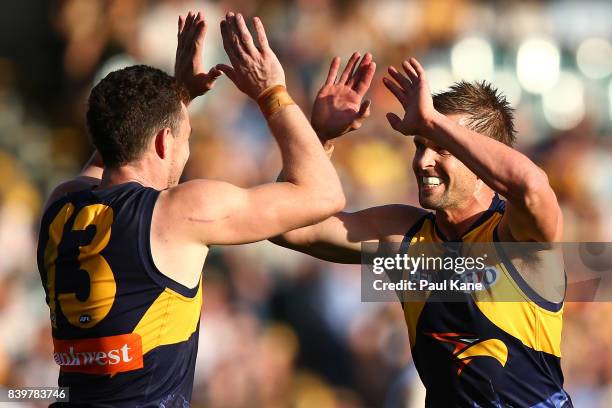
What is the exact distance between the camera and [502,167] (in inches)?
149

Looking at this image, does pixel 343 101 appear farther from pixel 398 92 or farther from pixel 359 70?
pixel 398 92

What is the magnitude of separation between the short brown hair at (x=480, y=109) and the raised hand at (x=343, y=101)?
388 mm

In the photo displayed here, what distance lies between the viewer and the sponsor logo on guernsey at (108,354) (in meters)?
3.49

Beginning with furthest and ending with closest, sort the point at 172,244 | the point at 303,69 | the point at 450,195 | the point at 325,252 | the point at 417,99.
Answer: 1. the point at 303,69
2. the point at 325,252
3. the point at 450,195
4. the point at 417,99
5. the point at 172,244

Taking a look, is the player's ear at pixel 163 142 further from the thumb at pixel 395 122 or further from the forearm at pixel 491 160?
the forearm at pixel 491 160

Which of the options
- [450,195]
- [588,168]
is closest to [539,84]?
[588,168]

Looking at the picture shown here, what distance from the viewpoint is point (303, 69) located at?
8742mm

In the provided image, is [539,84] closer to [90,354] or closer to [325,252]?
[325,252]

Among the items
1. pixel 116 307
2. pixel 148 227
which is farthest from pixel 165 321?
pixel 148 227

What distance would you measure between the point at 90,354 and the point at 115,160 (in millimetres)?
818

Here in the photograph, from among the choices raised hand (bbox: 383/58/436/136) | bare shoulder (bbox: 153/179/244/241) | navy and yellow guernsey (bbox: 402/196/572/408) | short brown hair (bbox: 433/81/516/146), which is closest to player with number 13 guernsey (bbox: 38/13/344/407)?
bare shoulder (bbox: 153/179/244/241)

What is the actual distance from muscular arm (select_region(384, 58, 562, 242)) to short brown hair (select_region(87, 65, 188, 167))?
1.11m

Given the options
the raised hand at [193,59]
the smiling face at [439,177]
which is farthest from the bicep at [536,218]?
the raised hand at [193,59]

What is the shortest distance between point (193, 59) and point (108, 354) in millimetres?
1651
